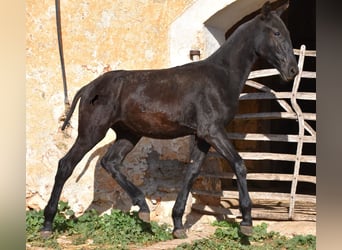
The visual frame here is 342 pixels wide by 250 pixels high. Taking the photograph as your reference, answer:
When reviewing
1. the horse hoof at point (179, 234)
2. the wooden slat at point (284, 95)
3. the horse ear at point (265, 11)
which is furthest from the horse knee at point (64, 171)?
the horse ear at point (265, 11)

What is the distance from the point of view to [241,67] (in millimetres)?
5012

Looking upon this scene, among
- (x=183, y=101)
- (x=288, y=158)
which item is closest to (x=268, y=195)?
(x=288, y=158)

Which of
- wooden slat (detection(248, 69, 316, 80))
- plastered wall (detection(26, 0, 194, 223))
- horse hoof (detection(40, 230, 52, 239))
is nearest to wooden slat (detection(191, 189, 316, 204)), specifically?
plastered wall (detection(26, 0, 194, 223))

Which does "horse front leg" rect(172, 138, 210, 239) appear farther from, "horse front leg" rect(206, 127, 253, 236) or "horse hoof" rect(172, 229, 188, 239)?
"horse front leg" rect(206, 127, 253, 236)

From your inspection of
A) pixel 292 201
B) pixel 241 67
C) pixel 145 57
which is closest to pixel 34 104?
pixel 145 57

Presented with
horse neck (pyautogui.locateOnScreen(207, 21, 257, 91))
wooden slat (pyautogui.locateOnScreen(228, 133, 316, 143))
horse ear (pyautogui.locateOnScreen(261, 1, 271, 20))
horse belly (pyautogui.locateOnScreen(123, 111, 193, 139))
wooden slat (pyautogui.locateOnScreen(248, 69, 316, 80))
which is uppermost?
horse ear (pyautogui.locateOnScreen(261, 1, 271, 20))

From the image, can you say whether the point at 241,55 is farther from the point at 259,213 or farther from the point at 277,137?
the point at 259,213

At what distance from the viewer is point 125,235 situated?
17.4 ft

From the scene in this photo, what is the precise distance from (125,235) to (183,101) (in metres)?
1.65

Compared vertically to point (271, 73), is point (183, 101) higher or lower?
lower

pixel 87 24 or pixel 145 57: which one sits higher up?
pixel 87 24

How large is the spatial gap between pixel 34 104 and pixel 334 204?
594 cm

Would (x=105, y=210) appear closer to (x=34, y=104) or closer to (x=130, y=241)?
(x=130, y=241)

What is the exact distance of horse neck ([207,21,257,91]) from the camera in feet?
16.3
